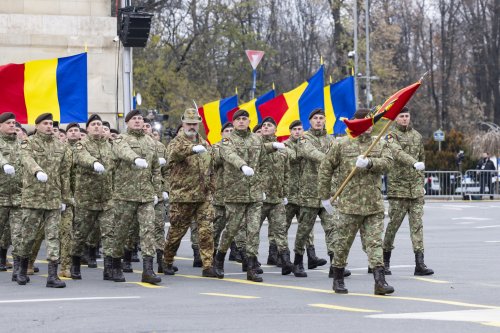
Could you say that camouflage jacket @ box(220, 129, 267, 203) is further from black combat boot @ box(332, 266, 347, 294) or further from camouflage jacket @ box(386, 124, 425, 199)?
black combat boot @ box(332, 266, 347, 294)

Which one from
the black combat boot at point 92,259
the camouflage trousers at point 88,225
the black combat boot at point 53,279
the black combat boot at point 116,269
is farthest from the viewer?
the black combat boot at point 92,259

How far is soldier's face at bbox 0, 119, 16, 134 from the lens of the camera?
15.1 metres

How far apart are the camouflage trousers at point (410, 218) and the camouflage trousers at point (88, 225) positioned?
345 centimetres

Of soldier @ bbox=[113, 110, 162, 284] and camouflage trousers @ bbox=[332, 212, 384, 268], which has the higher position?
soldier @ bbox=[113, 110, 162, 284]

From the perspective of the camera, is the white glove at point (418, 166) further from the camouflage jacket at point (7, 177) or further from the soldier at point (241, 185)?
the camouflage jacket at point (7, 177)

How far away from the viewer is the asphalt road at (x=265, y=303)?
32.8ft

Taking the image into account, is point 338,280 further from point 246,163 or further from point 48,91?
point 48,91

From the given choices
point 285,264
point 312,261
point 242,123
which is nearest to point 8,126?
point 242,123

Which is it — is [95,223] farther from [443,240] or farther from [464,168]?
[464,168]

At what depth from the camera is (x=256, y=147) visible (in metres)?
14.6

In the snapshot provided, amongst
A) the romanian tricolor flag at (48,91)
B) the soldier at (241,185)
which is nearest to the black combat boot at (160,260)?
the soldier at (241,185)

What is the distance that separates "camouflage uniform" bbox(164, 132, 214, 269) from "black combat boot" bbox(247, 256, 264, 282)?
66 cm

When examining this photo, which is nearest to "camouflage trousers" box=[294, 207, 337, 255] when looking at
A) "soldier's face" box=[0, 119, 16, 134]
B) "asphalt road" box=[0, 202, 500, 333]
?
"asphalt road" box=[0, 202, 500, 333]

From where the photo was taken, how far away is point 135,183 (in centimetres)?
1409
